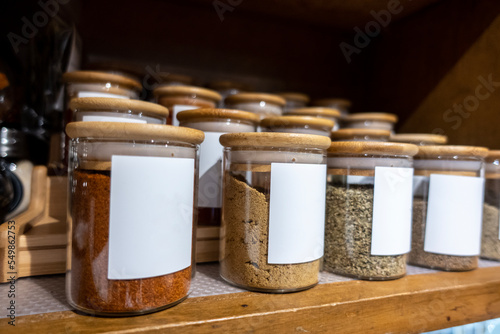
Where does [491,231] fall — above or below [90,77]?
below

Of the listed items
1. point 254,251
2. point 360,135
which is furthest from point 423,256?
point 254,251

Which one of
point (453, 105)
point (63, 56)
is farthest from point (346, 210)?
point (63, 56)

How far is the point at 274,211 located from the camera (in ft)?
1.58

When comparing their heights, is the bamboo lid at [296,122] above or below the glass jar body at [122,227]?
above

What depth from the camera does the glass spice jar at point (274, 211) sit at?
48 cm

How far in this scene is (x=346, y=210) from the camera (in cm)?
57

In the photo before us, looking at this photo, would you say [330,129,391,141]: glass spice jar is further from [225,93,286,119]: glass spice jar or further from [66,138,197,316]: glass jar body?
[66,138,197,316]: glass jar body

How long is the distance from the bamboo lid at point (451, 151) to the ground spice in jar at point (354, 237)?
152 millimetres

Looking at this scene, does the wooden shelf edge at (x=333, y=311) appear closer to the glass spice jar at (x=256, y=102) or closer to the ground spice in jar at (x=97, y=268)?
the ground spice in jar at (x=97, y=268)

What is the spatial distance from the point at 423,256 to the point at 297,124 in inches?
12.5

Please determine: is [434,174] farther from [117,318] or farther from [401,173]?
[117,318]

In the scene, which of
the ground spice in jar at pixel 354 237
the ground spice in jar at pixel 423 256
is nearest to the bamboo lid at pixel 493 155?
the ground spice in jar at pixel 423 256

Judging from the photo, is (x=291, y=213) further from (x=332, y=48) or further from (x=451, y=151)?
(x=332, y=48)

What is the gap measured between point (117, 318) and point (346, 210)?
1.14 feet
